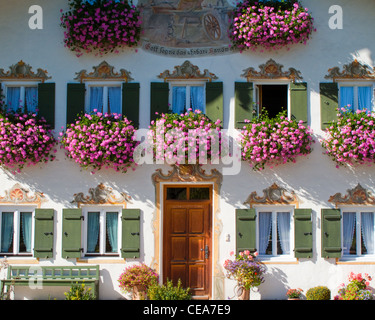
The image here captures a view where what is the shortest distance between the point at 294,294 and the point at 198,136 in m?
3.89

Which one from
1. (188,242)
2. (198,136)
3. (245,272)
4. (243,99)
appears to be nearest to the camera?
(245,272)

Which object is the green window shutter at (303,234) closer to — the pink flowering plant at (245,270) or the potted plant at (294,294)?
the potted plant at (294,294)

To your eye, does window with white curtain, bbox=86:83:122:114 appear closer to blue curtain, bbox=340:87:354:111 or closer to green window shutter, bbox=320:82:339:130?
green window shutter, bbox=320:82:339:130

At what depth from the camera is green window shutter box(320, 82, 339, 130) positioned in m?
12.3

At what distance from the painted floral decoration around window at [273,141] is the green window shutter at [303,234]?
119cm

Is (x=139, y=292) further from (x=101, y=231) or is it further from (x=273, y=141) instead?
(x=273, y=141)

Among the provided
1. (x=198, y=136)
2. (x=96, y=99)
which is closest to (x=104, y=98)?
(x=96, y=99)

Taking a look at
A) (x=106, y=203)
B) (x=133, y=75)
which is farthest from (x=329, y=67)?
(x=106, y=203)

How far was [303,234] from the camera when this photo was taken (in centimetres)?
1209

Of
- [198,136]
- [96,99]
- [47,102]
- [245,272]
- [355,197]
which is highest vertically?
[96,99]

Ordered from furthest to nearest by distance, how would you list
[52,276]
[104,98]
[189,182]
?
[104,98] → [189,182] → [52,276]

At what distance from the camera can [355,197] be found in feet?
40.1

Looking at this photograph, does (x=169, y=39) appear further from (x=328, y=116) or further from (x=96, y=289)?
(x=96, y=289)

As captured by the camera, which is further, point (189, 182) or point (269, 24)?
point (189, 182)
